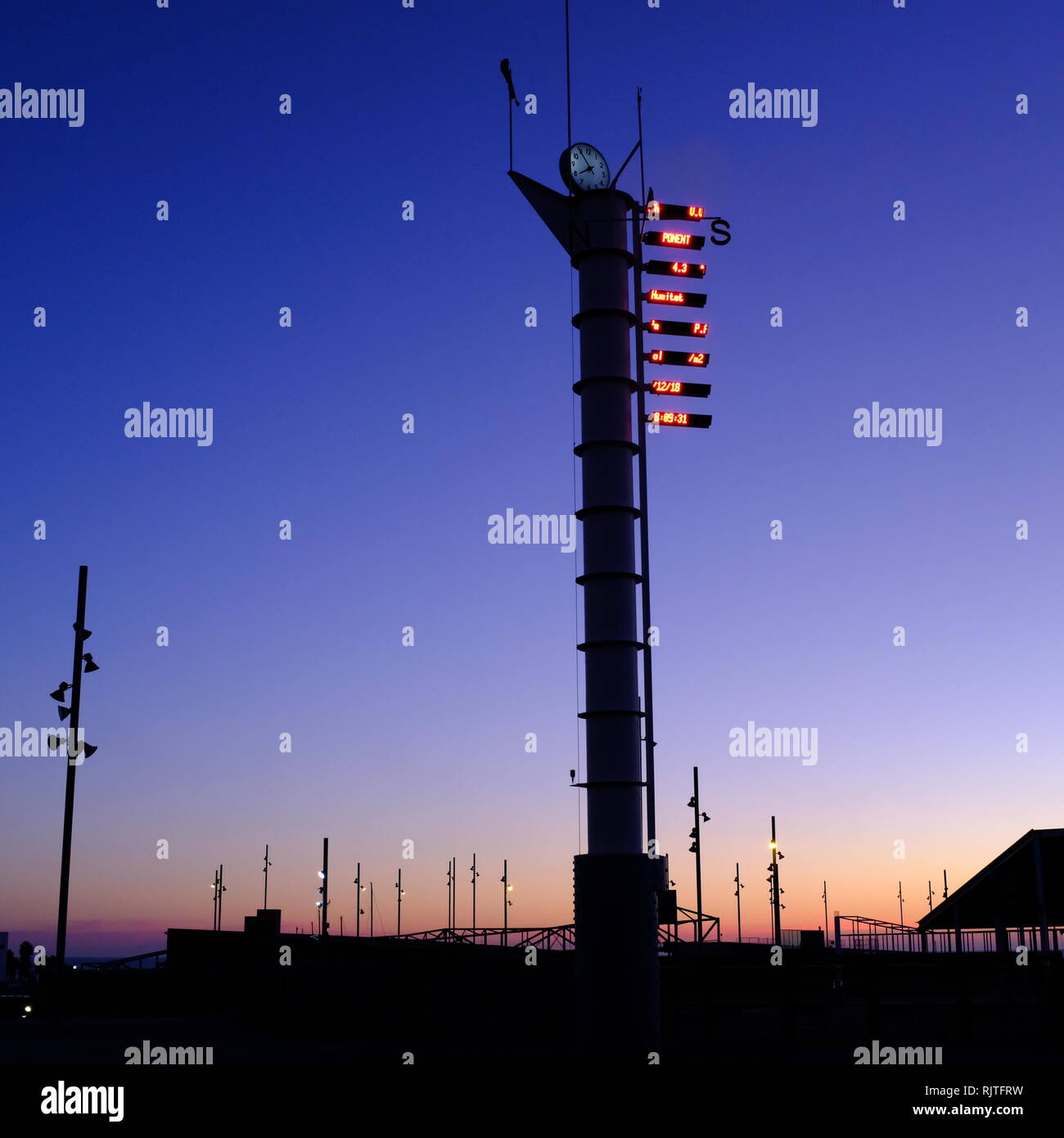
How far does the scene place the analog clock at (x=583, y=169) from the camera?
109ft

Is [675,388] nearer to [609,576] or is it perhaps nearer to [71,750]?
[609,576]

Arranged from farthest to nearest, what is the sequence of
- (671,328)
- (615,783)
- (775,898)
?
1. (775,898)
2. (671,328)
3. (615,783)

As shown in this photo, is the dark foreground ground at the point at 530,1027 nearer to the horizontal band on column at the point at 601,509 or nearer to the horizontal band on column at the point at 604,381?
Result: the horizontal band on column at the point at 601,509

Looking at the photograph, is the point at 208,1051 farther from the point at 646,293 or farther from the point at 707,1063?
the point at 646,293

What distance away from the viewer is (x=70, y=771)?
33688 mm

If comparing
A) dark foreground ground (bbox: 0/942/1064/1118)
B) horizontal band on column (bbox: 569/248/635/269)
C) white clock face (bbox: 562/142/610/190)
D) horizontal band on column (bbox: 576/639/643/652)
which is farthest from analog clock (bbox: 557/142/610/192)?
dark foreground ground (bbox: 0/942/1064/1118)

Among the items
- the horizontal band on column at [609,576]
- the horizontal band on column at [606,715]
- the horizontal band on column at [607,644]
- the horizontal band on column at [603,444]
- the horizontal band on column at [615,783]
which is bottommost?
the horizontal band on column at [615,783]

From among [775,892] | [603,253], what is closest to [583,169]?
[603,253]

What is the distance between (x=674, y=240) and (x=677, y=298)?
1.57 metres

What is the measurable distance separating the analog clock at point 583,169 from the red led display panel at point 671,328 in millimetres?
3866

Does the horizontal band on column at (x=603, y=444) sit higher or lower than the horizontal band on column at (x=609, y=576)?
higher

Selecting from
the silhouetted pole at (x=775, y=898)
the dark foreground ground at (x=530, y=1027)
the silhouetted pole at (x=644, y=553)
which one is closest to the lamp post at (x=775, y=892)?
the silhouetted pole at (x=775, y=898)

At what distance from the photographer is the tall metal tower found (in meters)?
28.6
